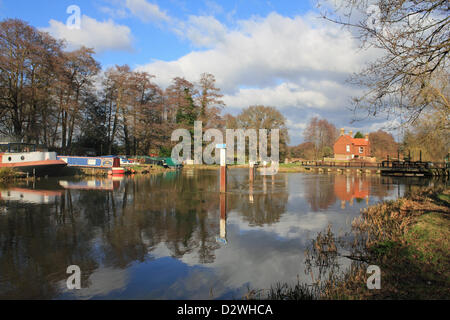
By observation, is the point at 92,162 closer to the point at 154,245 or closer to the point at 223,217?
the point at 223,217

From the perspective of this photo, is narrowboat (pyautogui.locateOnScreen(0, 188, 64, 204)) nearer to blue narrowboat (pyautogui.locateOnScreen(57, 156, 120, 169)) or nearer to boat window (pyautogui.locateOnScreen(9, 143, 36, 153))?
boat window (pyautogui.locateOnScreen(9, 143, 36, 153))

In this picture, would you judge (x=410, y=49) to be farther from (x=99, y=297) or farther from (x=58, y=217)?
(x=58, y=217)

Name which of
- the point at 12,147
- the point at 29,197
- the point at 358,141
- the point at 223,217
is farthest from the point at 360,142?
the point at 29,197

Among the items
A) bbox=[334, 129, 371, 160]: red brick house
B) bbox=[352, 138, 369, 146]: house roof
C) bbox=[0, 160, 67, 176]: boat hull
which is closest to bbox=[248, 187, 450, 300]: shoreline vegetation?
bbox=[0, 160, 67, 176]: boat hull

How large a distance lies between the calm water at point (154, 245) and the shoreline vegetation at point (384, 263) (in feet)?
1.40

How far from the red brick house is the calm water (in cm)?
5146

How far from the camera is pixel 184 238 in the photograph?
7.35m

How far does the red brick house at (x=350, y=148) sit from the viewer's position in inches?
2365

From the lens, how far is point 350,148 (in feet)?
197

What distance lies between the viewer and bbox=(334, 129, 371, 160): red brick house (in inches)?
2365

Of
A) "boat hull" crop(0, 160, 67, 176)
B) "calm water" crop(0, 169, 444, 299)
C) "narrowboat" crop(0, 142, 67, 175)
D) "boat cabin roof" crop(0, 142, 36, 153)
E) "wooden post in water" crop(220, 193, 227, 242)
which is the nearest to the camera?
"calm water" crop(0, 169, 444, 299)

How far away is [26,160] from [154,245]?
66.7 feet

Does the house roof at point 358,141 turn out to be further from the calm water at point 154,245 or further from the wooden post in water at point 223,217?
the wooden post in water at point 223,217

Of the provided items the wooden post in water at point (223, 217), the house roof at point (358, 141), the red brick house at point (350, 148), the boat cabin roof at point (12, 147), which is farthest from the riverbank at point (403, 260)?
the house roof at point (358, 141)
